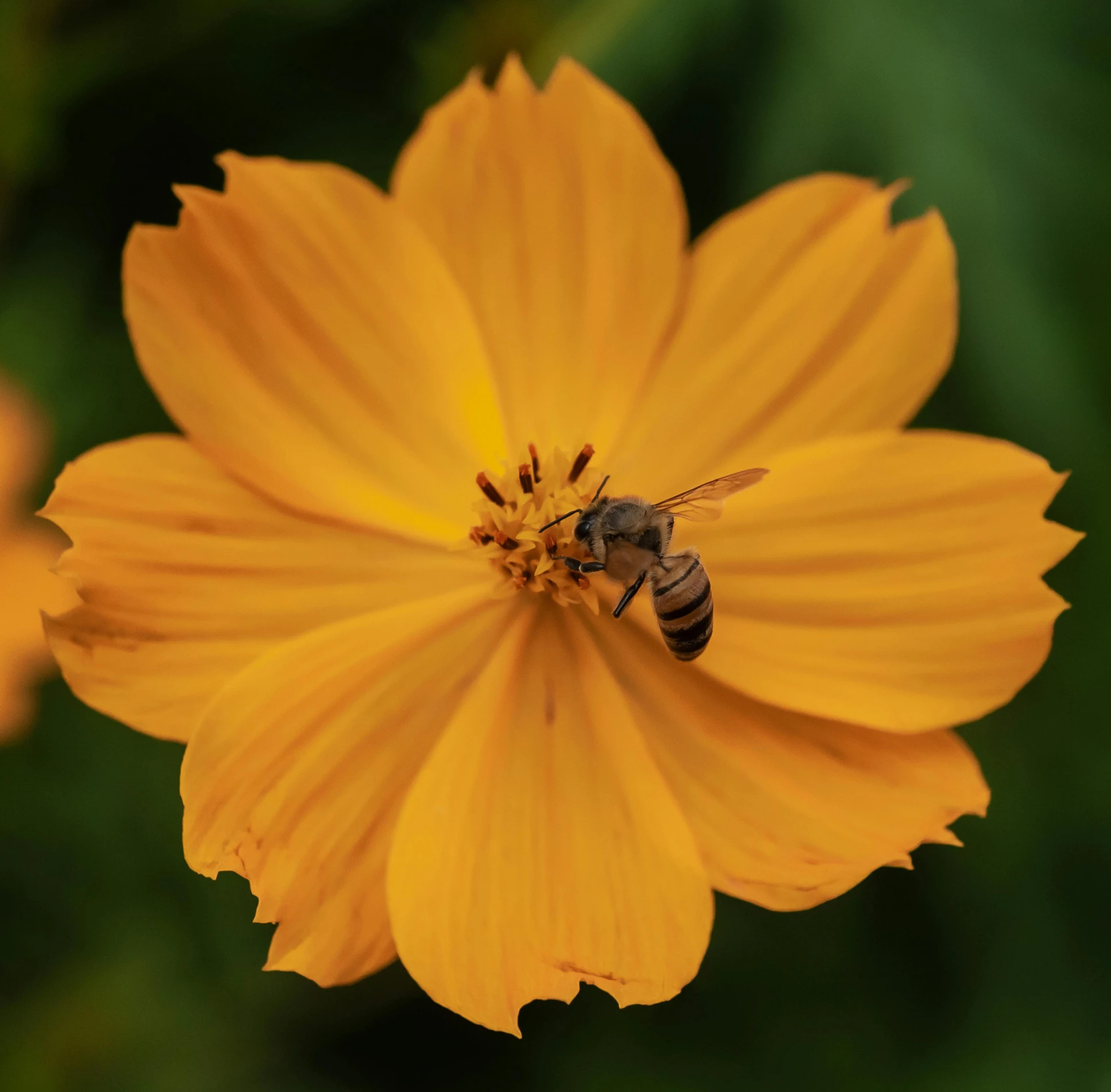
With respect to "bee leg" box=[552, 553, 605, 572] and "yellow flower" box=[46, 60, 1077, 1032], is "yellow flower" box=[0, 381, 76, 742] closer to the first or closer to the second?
"yellow flower" box=[46, 60, 1077, 1032]

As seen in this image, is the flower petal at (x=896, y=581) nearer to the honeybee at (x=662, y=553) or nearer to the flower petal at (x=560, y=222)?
the honeybee at (x=662, y=553)

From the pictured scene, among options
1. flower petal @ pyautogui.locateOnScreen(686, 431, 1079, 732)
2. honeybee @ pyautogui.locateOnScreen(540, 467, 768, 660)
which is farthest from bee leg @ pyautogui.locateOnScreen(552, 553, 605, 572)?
flower petal @ pyautogui.locateOnScreen(686, 431, 1079, 732)

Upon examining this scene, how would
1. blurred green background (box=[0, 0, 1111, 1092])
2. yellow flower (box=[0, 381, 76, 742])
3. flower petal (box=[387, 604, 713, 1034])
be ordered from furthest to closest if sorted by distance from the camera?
1. yellow flower (box=[0, 381, 76, 742])
2. blurred green background (box=[0, 0, 1111, 1092])
3. flower petal (box=[387, 604, 713, 1034])

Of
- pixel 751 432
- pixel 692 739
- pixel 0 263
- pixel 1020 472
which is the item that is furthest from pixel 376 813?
pixel 0 263

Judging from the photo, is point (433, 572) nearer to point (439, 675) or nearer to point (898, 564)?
point (439, 675)

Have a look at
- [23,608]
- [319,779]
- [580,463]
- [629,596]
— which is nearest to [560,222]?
[580,463]

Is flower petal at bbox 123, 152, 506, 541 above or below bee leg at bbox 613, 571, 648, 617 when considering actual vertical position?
above
